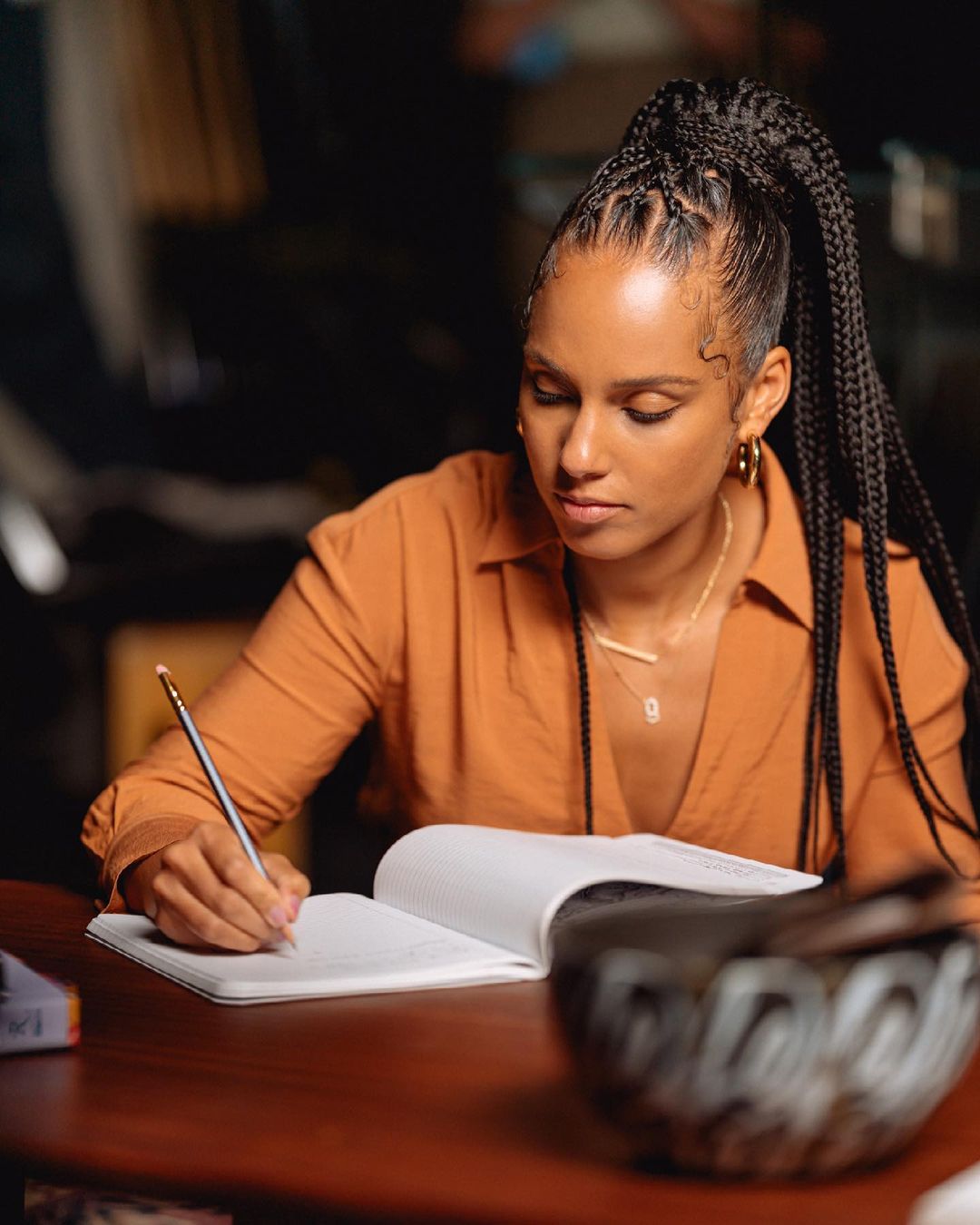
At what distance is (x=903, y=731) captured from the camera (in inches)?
64.7

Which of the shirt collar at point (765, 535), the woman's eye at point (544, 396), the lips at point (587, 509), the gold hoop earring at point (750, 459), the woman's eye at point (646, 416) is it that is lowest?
the shirt collar at point (765, 535)

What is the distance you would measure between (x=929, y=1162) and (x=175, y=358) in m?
3.70

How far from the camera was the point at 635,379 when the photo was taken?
1429 mm

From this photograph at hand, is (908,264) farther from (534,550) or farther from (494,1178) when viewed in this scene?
(494,1178)

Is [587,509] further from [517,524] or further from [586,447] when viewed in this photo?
[517,524]

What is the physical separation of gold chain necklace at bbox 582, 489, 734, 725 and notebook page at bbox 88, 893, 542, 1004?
54 cm

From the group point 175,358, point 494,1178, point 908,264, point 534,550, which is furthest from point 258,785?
point 175,358

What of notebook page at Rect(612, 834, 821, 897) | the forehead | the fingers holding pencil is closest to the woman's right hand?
the fingers holding pencil

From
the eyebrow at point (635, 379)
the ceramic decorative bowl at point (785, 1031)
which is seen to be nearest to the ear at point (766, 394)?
the eyebrow at point (635, 379)

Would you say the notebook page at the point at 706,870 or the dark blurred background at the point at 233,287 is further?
the dark blurred background at the point at 233,287

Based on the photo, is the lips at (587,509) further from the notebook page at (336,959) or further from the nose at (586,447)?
the notebook page at (336,959)

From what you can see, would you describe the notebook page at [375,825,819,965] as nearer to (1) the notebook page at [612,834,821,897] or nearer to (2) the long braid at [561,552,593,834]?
(1) the notebook page at [612,834,821,897]

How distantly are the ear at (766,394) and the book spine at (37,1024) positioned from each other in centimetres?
88

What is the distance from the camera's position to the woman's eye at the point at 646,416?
4.76 feet
